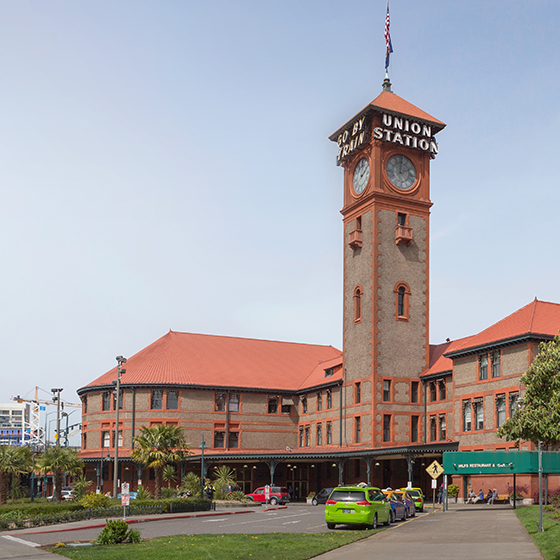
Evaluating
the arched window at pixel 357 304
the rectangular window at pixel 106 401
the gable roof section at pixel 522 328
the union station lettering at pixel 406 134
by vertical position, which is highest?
the union station lettering at pixel 406 134

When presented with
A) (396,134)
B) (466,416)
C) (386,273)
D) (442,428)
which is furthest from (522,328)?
(396,134)

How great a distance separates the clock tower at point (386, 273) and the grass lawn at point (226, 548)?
1478 inches

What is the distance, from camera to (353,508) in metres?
29.8

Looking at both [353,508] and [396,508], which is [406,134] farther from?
[353,508]

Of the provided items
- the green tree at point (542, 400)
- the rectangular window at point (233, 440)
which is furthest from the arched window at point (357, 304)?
the green tree at point (542, 400)

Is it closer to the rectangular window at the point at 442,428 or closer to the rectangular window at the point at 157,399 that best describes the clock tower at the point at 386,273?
the rectangular window at the point at 442,428

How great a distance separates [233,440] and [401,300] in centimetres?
2256

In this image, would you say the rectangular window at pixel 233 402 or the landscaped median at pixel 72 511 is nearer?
the landscaped median at pixel 72 511

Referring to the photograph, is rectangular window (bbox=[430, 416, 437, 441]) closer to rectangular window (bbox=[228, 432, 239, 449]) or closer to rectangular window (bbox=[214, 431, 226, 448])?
rectangular window (bbox=[228, 432, 239, 449])

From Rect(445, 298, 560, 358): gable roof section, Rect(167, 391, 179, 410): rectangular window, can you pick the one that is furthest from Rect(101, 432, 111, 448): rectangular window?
Rect(445, 298, 560, 358): gable roof section

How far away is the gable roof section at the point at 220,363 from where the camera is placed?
74500mm

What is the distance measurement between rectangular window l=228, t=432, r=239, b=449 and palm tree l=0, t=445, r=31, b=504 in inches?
906

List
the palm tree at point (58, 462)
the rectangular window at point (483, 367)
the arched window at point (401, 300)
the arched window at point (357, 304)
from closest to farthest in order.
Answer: the rectangular window at point (483, 367) < the palm tree at point (58, 462) < the arched window at point (401, 300) < the arched window at point (357, 304)

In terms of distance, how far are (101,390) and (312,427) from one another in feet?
72.0
